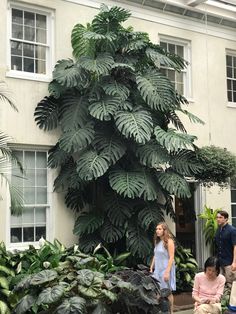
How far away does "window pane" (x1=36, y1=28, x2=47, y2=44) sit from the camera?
34.9ft

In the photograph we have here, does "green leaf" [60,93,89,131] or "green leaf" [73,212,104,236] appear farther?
"green leaf" [60,93,89,131]

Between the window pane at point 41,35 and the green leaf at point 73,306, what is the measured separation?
6245mm

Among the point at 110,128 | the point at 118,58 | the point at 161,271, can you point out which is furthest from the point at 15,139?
the point at 161,271

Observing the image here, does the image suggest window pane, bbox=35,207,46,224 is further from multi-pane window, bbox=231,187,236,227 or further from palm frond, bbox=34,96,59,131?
multi-pane window, bbox=231,187,236,227

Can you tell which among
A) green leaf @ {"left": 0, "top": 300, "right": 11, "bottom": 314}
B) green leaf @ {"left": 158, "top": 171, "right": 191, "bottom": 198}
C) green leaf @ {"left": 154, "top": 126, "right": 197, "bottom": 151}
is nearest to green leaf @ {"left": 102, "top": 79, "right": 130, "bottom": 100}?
green leaf @ {"left": 154, "top": 126, "right": 197, "bottom": 151}

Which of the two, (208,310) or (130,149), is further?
(130,149)

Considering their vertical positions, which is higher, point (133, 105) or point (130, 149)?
point (133, 105)

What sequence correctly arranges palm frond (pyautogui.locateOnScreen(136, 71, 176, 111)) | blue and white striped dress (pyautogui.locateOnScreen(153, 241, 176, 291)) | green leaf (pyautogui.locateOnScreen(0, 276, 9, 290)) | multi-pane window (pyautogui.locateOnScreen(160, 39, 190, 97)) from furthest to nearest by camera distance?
multi-pane window (pyautogui.locateOnScreen(160, 39, 190, 97)), palm frond (pyautogui.locateOnScreen(136, 71, 176, 111)), blue and white striped dress (pyautogui.locateOnScreen(153, 241, 176, 291)), green leaf (pyautogui.locateOnScreen(0, 276, 9, 290))

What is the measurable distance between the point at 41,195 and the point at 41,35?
345 cm

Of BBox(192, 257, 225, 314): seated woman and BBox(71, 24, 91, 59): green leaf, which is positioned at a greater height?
BBox(71, 24, 91, 59): green leaf

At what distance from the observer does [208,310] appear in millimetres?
6320

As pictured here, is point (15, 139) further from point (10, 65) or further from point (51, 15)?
point (51, 15)

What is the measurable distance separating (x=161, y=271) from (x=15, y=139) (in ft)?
13.7

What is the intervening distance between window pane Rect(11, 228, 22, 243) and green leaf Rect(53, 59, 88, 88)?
10.1 ft
